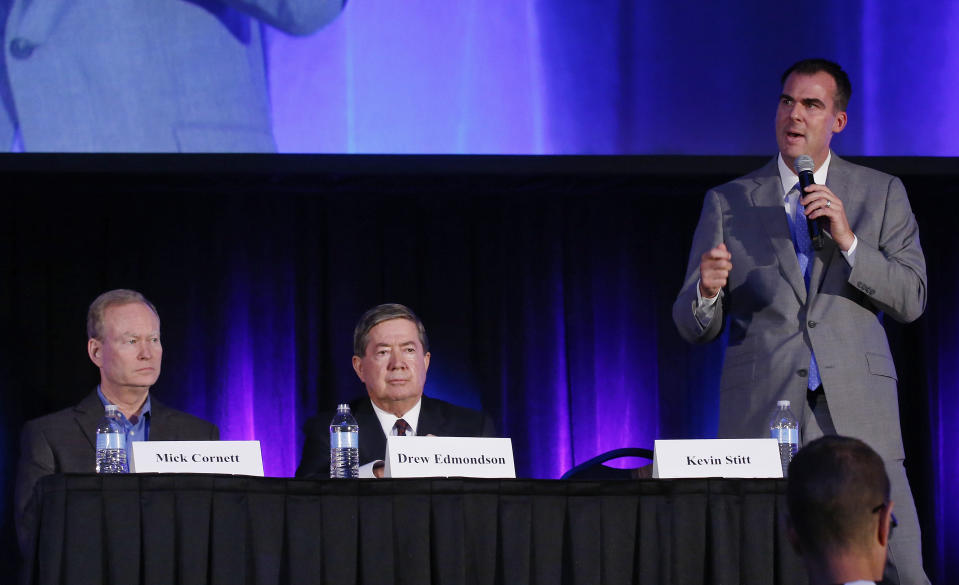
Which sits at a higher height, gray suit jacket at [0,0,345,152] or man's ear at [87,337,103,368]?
gray suit jacket at [0,0,345,152]

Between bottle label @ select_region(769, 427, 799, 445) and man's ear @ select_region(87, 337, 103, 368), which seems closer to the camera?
bottle label @ select_region(769, 427, 799, 445)

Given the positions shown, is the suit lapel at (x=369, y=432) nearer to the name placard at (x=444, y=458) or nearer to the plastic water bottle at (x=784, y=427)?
the name placard at (x=444, y=458)

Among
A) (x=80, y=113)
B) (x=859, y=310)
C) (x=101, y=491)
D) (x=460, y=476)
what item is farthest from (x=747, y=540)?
(x=80, y=113)

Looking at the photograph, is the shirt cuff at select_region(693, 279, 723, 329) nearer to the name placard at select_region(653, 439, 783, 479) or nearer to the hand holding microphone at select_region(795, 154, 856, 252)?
the hand holding microphone at select_region(795, 154, 856, 252)

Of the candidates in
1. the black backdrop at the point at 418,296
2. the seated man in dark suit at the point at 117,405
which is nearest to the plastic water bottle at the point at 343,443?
the seated man in dark suit at the point at 117,405

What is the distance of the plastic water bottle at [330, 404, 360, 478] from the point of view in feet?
9.46

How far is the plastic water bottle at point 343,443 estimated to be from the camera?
2.88 meters

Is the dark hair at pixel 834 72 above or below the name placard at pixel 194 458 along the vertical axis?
above

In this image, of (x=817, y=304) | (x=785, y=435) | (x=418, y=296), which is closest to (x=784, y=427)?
(x=785, y=435)

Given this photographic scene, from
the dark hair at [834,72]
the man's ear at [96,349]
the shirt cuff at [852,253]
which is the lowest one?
the man's ear at [96,349]

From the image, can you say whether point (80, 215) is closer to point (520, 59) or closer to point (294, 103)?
point (294, 103)

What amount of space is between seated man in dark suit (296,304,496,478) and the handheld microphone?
1.05 m

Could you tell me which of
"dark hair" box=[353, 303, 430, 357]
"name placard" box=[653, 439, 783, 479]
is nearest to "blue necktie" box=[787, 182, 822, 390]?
"name placard" box=[653, 439, 783, 479]

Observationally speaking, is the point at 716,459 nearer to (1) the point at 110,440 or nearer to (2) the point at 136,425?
(1) the point at 110,440
